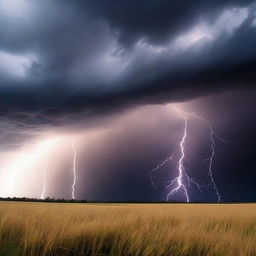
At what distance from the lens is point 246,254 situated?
2.55m

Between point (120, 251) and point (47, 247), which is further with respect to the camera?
point (120, 251)

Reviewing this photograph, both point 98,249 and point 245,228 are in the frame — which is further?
point 245,228

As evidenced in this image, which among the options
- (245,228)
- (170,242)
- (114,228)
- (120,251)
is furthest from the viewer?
(245,228)

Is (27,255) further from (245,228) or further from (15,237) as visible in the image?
(245,228)

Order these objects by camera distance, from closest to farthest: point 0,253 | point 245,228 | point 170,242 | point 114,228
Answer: point 0,253 → point 170,242 → point 114,228 → point 245,228

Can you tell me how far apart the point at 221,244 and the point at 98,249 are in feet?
2.91

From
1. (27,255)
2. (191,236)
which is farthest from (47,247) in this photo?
(191,236)

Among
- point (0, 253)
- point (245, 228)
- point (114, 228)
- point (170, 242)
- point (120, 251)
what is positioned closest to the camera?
point (0, 253)

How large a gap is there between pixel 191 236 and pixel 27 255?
1.22 metres

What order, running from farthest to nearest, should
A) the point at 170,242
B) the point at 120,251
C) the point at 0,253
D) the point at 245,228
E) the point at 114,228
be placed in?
1. the point at 245,228
2. the point at 114,228
3. the point at 170,242
4. the point at 120,251
5. the point at 0,253

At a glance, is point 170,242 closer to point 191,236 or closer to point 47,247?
point 191,236

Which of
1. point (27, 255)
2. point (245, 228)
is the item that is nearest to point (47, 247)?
point (27, 255)

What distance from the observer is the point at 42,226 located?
284 cm

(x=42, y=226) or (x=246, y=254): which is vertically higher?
(x=42, y=226)
